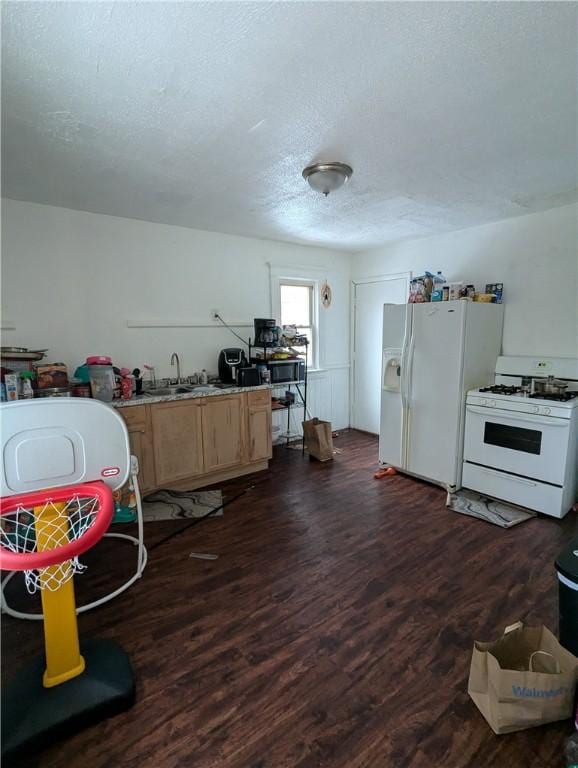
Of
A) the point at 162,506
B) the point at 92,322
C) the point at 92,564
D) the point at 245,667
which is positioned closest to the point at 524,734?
the point at 245,667

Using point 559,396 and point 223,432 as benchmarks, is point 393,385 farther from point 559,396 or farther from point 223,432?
point 223,432

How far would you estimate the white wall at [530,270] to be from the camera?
10.4 ft

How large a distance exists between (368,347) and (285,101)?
3.62 m

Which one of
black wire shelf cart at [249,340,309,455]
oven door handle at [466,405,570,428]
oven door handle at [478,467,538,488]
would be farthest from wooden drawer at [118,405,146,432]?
oven door handle at [478,467,538,488]

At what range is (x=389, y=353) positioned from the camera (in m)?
3.74

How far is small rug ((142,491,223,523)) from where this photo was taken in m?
3.00

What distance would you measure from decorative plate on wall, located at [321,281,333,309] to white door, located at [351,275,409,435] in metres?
0.42

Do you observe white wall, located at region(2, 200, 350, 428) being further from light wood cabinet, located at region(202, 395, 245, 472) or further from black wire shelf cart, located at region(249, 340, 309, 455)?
light wood cabinet, located at region(202, 395, 245, 472)

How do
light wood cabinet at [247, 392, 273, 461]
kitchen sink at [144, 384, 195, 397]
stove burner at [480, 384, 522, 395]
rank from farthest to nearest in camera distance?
1. light wood cabinet at [247, 392, 273, 461]
2. kitchen sink at [144, 384, 195, 397]
3. stove burner at [480, 384, 522, 395]

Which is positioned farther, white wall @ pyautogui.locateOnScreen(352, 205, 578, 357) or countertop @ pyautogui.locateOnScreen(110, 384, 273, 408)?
white wall @ pyautogui.locateOnScreen(352, 205, 578, 357)

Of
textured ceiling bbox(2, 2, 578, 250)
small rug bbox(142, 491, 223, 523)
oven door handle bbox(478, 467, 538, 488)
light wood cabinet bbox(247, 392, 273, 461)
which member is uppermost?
textured ceiling bbox(2, 2, 578, 250)

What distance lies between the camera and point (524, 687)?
1.33m

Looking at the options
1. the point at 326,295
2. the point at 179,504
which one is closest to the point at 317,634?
the point at 179,504

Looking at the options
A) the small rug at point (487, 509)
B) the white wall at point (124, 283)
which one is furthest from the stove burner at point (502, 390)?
the white wall at point (124, 283)
